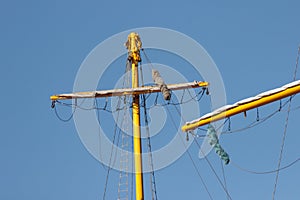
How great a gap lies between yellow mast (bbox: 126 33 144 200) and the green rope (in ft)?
12.8

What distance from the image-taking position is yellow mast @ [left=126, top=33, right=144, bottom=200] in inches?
1762

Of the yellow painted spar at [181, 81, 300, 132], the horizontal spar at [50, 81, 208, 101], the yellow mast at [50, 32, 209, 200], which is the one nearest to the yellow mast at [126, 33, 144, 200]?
the yellow mast at [50, 32, 209, 200]

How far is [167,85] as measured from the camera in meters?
47.2

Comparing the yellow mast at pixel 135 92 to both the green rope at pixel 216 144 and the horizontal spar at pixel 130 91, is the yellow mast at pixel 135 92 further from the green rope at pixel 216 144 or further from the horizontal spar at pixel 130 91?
the green rope at pixel 216 144

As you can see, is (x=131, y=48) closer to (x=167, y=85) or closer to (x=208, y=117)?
(x=167, y=85)

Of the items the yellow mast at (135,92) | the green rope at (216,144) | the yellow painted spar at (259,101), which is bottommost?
the green rope at (216,144)

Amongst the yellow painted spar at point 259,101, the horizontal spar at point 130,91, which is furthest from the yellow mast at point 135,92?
the yellow painted spar at point 259,101

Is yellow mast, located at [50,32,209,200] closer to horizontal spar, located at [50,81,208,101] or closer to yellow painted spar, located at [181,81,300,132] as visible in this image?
horizontal spar, located at [50,81,208,101]

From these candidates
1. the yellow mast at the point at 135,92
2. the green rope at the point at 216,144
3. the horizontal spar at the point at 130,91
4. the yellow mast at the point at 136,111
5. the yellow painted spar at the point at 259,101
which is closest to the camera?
the yellow painted spar at the point at 259,101

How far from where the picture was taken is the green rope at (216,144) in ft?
141

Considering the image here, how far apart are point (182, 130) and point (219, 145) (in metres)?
3.53

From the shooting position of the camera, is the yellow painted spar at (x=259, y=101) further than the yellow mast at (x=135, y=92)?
No

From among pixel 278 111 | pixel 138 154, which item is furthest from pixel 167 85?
pixel 278 111

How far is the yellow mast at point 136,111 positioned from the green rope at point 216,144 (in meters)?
3.91
